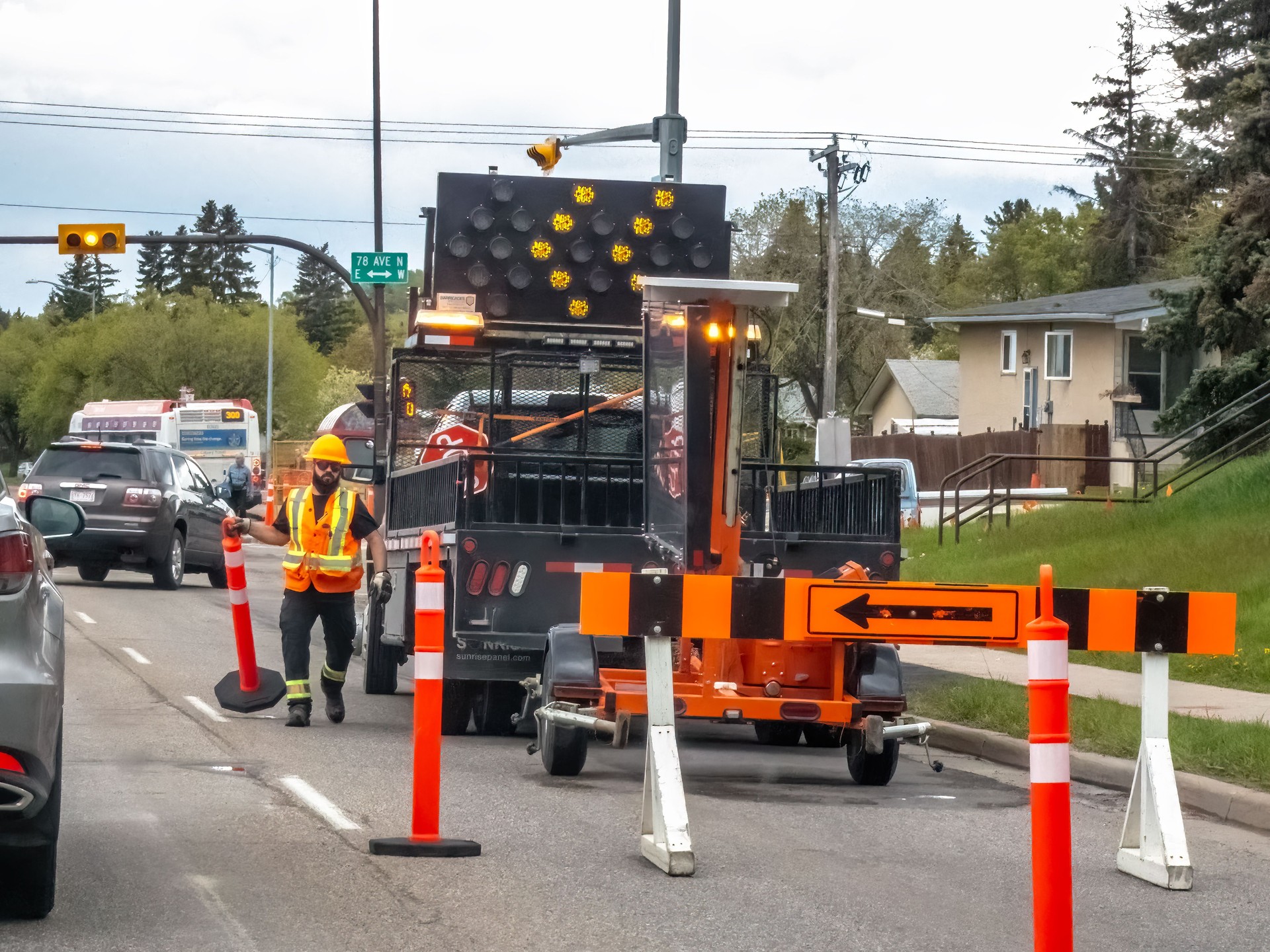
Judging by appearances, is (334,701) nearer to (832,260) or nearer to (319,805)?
(319,805)

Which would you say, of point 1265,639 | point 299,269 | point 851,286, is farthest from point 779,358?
point 299,269

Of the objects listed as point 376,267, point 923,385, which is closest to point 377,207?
point 376,267

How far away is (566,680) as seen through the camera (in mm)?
9273

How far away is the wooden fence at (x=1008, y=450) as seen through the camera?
44688 mm

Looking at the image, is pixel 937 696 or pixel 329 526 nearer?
pixel 329 526

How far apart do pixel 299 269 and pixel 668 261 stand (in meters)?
153

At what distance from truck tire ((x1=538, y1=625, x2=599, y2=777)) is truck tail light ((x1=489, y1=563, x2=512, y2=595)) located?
1.00 metres

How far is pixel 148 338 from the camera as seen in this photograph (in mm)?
92000

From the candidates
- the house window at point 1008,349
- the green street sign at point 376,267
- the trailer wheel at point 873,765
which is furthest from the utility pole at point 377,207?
the house window at point 1008,349

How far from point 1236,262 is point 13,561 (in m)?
22.9

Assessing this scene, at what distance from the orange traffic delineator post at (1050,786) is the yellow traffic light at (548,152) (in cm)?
1676

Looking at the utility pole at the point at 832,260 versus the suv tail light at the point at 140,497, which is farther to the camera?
the utility pole at the point at 832,260

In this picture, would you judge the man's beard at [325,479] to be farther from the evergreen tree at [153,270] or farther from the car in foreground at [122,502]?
the evergreen tree at [153,270]

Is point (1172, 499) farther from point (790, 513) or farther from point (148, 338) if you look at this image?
point (148, 338)
